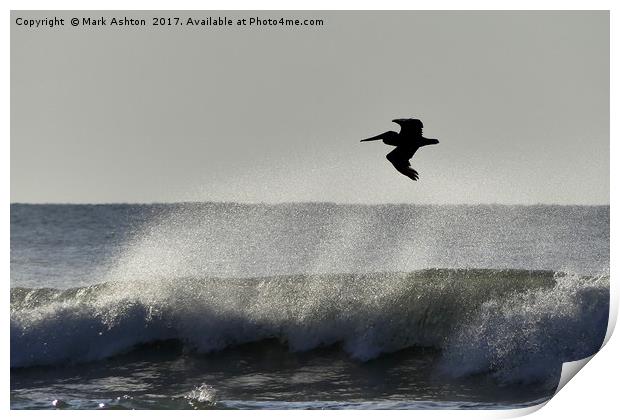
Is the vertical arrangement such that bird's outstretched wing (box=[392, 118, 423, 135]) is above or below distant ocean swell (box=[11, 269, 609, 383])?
above

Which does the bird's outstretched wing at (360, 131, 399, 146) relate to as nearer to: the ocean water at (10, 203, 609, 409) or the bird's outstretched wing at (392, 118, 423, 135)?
the bird's outstretched wing at (392, 118, 423, 135)

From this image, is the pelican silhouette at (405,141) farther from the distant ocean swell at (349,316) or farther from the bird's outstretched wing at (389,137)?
the distant ocean swell at (349,316)

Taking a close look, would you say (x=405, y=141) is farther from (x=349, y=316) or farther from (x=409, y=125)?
(x=349, y=316)

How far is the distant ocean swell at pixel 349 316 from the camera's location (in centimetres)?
779

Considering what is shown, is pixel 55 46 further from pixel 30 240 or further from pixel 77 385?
pixel 30 240

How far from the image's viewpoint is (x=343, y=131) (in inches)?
306

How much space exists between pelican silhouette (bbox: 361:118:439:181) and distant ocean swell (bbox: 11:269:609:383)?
42.3 inches

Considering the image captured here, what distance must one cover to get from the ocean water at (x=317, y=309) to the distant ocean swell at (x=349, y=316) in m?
0.01

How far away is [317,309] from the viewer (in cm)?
838

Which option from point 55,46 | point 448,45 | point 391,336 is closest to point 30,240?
point 55,46

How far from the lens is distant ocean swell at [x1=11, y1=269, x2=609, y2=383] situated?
7789 mm

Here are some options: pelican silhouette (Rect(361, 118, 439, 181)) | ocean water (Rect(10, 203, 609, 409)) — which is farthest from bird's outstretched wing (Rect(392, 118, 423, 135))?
ocean water (Rect(10, 203, 609, 409))

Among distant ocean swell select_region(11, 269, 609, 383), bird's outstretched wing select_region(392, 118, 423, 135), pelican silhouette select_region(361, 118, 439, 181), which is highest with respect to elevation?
bird's outstretched wing select_region(392, 118, 423, 135)

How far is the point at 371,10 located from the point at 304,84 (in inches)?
31.4
